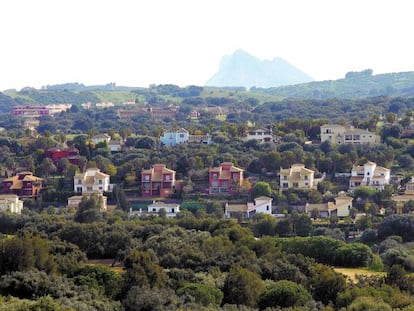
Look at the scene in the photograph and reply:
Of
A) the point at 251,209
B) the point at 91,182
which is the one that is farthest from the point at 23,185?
the point at 251,209

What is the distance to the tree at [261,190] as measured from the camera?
142 feet

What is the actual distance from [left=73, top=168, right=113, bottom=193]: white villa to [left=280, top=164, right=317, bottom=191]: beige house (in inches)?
333

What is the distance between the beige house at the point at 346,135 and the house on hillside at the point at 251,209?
41.5 feet

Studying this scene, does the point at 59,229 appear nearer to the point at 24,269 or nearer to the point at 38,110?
the point at 24,269

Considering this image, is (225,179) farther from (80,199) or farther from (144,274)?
(144,274)

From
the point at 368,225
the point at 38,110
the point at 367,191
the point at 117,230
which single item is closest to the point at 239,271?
the point at 117,230

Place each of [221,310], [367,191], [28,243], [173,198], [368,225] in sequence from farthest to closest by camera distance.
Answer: [173,198], [367,191], [368,225], [28,243], [221,310]

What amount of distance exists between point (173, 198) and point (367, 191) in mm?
9287

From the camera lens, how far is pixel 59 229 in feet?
103

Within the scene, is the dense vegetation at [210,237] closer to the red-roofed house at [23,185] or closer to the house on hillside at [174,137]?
the house on hillside at [174,137]

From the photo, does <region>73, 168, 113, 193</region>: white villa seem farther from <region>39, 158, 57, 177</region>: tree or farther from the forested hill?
the forested hill

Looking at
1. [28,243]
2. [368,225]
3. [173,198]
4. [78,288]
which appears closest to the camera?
[78,288]

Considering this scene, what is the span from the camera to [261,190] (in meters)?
43.5

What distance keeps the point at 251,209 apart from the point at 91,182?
8.84m
